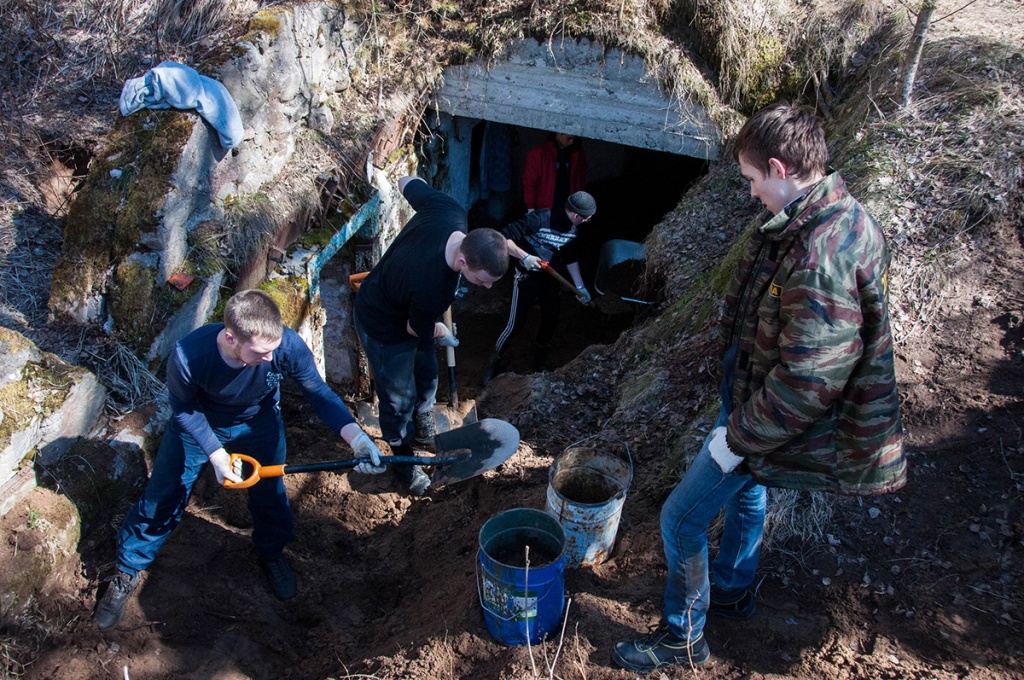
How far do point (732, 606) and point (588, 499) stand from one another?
91cm

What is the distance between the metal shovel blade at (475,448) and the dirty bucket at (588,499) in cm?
45

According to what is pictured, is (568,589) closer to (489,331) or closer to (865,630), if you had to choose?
(865,630)

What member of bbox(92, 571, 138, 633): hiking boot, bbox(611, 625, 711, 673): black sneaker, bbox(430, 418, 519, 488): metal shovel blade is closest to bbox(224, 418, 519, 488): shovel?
bbox(430, 418, 519, 488): metal shovel blade

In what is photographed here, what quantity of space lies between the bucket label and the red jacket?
3.85 metres

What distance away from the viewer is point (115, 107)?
6023 mm

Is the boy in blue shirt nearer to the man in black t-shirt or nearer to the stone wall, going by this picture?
the man in black t-shirt

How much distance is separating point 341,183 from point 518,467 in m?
3.04

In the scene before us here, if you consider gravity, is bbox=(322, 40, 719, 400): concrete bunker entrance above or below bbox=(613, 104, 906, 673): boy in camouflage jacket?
below

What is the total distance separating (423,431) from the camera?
4.75m

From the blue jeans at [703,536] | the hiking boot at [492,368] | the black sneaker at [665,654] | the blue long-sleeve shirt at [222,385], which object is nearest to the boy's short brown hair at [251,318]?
the blue long-sleeve shirt at [222,385]

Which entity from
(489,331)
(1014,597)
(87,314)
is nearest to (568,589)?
(1014,597)

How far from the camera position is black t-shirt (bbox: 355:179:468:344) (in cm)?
370

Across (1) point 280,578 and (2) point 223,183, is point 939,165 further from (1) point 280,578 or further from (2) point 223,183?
(2) point 223,183

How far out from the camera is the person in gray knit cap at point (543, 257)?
213 inches
